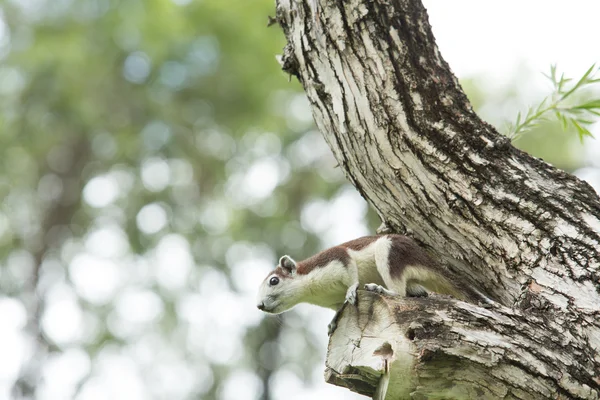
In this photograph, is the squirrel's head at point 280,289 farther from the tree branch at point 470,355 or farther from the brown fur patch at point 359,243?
the tree branch at point 470,355

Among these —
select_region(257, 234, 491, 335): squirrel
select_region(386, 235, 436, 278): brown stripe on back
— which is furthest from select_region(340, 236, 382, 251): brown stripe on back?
select_region(386, 235, 436, 278): brown stripe on back

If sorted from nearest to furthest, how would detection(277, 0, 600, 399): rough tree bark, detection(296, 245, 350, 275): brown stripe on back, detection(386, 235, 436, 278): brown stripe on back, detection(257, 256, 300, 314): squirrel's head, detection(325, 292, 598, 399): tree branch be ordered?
1. detection(325, 292, 598, 399): tree branch
2. detection(277, 0, 600, 399): rough tree bark
3. detection(386, 235, 436, 278): brown stripe on back
4. detection(296, 245, 350, 275): brown stripe on back
5. detection(257, 256, 300, 314): squirrel's head

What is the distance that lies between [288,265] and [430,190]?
172 cm

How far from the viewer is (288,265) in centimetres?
518

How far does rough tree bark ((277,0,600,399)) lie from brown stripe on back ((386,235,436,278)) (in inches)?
4.3

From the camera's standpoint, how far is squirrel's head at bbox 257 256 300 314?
5102 millimetres

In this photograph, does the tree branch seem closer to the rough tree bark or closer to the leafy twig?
the rough tree bark

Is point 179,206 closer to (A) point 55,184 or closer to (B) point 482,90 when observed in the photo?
(A) point 55,184

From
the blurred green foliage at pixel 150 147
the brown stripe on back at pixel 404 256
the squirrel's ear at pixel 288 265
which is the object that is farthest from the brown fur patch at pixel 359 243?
the blurred green foliage at pixel 150 147

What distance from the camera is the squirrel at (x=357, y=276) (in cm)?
399

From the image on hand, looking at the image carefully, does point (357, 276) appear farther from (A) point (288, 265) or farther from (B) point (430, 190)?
(B) point (430, 190)

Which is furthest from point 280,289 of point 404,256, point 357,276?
point 404,256

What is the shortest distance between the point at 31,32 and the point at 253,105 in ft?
15.8

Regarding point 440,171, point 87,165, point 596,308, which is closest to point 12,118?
point 87,165
